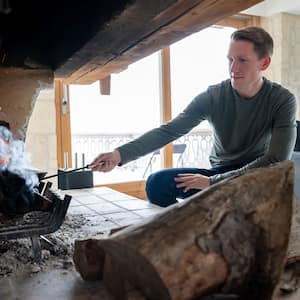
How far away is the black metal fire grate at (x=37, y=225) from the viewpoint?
1.11 metres

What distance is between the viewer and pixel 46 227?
1.16 meters

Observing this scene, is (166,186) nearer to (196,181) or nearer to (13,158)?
(196,181)

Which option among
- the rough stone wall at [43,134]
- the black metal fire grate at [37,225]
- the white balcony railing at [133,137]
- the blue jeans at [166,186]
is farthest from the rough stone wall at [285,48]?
the black metal fire grate at [37,225]

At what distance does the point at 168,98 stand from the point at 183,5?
Result: 8.95 ft

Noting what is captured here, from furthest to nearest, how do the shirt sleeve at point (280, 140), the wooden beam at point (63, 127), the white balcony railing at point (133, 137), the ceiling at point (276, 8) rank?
the white balcony railing at point (133, 137) < the ceiling at point (276, 8) < the wooden beam at point (63, 127) < the shirt sleeve at point (280, 140)

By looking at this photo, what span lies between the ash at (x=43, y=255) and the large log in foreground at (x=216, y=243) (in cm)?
35

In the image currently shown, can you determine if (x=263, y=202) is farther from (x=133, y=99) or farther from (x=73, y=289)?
(x=133, y=99)

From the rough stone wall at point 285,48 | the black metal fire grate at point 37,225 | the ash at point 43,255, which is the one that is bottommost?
the ash at point 43,255

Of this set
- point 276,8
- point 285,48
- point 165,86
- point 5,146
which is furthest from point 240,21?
point 5,146

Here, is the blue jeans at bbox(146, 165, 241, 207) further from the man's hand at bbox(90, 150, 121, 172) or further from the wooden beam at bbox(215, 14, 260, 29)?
the wooden beam at bbox(215, 14, 260, 29)

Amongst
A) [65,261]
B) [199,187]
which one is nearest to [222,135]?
[199,187]

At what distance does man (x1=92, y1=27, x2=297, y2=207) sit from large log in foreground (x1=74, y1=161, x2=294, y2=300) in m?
0.57

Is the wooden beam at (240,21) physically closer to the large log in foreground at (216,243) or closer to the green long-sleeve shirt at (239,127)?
the green long-sleeve shirt at (239,127)

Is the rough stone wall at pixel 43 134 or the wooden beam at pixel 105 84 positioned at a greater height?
the wooden beam at pixel 105 84
